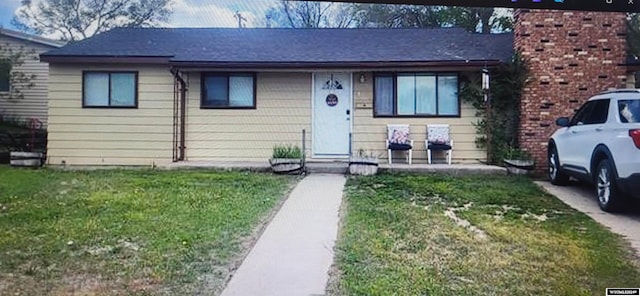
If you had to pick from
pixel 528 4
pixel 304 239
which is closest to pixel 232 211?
pixel 304 239

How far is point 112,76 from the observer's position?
394 inches

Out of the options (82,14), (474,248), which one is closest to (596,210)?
(474,248)

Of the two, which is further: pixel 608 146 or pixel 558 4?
pixel 608 146

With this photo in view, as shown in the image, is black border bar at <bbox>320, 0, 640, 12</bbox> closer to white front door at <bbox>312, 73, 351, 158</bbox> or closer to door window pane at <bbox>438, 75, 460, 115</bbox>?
door window pane at <bbox>438, 75, 460, 115</bbox>

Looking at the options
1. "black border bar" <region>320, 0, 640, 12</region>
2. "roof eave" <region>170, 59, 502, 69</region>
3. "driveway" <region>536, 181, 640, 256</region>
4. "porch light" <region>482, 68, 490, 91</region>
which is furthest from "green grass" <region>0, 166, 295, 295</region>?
"porch light" <region>482, 68, 490, 91</region>

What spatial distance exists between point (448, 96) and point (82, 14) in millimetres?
6920

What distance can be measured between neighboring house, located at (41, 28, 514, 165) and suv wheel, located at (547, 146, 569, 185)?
204 centimetres

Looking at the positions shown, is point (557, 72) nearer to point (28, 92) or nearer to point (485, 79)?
point (485, 79)

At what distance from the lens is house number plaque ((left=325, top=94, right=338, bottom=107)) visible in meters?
9.98

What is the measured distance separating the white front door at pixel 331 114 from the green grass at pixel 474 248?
130 inches

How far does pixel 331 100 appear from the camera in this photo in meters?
9.98

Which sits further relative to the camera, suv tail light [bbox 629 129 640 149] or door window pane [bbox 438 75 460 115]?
door window pane [bbox 438 75 460 115]

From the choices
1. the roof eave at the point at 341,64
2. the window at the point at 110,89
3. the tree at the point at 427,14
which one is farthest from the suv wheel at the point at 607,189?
the window at the point at 110,89

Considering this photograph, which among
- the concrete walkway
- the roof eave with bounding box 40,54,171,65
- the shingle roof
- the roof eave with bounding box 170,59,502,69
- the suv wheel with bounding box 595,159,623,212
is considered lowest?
the concrete walkway
